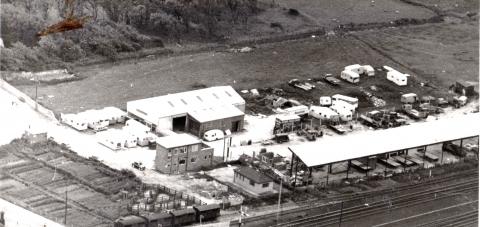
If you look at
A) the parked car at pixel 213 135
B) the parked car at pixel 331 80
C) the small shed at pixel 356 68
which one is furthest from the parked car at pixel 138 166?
the small shed at pixel 356 68

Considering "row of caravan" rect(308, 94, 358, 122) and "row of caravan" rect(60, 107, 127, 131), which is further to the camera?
"row of caravan" rect(308, 94, 358, 122)

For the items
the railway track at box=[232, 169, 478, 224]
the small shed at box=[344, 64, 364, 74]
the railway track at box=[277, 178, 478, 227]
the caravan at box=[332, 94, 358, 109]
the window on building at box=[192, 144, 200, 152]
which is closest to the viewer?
the railway track at box=[277, 178, 478, 227]

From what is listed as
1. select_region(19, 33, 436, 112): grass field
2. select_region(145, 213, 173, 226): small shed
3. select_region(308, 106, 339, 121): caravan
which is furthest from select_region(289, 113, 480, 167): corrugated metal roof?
select_region(19, 33, 436, 112): grass field

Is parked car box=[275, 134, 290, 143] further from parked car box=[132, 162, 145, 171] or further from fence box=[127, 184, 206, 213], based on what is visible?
fence box=[127, 184, 206, 213]

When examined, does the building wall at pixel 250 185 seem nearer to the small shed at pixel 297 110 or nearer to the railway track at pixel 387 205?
the railway track at pixel 387 205

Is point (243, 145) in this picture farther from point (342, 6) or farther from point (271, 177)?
point (342, 6)
